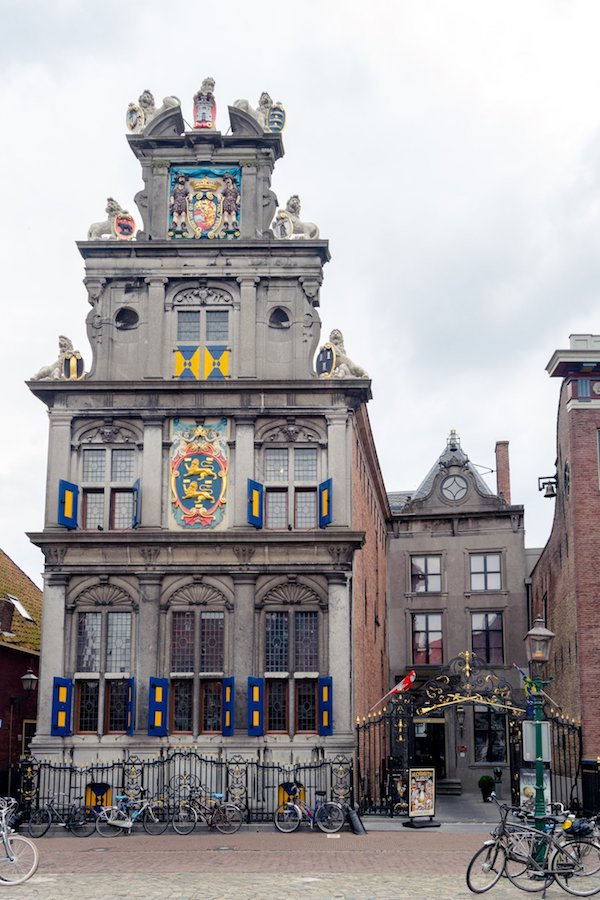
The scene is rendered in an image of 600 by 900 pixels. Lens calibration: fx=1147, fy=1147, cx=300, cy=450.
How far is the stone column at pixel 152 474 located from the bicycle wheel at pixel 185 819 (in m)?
7.65

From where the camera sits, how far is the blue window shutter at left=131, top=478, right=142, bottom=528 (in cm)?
3127

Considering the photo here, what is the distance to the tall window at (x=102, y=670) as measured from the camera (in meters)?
30.7

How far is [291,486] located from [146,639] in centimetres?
571

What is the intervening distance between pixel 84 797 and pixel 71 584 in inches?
222

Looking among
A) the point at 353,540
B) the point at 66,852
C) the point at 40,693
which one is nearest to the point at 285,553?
the point at 353,540

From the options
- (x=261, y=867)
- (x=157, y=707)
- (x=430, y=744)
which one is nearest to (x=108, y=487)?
(x=157, y=707)

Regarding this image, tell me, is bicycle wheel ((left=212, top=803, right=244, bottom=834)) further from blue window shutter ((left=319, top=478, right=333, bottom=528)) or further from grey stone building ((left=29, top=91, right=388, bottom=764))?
blue window shutter ((left=319, top=478, right=333, bottom=528))

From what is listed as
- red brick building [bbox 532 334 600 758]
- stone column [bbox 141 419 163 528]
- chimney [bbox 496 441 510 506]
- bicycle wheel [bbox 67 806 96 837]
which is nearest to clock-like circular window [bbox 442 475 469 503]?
chimney [bbox 496 441 510 506]

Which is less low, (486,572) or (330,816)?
(486,572)

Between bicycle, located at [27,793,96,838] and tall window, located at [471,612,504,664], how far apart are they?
24.0 m

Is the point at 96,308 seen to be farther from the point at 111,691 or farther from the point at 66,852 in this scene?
the point at 66,852

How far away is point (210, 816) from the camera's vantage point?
1073 inches

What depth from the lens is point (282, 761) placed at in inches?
1174

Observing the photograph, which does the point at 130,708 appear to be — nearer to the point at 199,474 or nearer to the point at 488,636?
the point at 199,474
